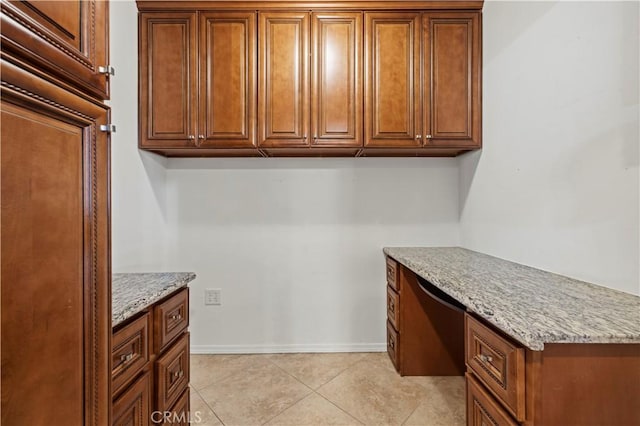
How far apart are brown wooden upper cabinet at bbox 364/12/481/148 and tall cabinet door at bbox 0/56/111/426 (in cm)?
158

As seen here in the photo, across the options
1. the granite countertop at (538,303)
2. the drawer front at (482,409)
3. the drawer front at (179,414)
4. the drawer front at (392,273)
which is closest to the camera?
the granite countertop at (538,303)

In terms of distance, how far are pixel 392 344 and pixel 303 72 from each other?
80.6 inches

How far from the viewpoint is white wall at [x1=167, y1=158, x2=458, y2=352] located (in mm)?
2264

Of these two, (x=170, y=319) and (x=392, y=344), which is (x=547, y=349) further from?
(x=392, y=344)

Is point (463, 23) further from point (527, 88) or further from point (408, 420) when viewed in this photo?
point (408, 420)

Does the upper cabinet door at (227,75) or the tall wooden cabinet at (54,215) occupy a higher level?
the upper cabinet door at (227,75)

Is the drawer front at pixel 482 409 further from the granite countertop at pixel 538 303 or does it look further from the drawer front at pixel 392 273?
the drawer front at pixel 392 273

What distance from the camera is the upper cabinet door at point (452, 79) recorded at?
1.91 m

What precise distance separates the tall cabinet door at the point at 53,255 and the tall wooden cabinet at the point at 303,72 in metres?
1.24

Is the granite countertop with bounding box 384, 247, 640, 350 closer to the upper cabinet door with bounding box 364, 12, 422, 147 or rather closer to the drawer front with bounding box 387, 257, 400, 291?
the drawer front with bounding box 387, 257, 400, 291

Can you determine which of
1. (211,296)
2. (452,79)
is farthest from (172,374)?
(452,79)

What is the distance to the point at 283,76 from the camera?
1.90 meters

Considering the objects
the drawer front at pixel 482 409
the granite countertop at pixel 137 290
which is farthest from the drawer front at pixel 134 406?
the drawer front at pixel 482 409

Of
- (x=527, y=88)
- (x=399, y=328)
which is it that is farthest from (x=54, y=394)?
(x=527, y=88)
